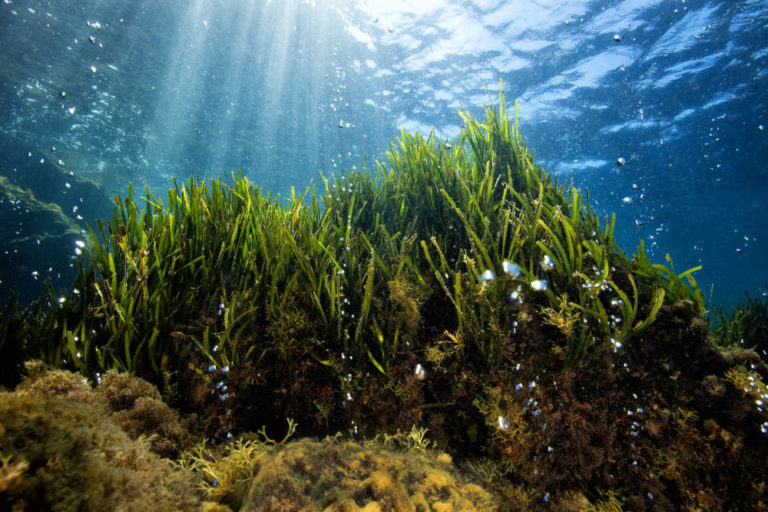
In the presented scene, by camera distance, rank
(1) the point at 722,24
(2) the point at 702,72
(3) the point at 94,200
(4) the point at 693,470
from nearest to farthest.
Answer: (4) the point at 693,470 < (1) the point at 722,24 < (2) the point at 702,72 < (3) the point at 94,200

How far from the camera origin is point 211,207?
3.15 m

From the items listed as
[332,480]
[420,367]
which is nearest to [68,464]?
[332,480]

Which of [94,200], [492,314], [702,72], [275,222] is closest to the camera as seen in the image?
[492,314]

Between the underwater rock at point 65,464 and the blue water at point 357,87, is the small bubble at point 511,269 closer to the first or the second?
the underwater rock at point 65,464

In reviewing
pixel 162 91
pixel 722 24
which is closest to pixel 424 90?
pixel 722 24

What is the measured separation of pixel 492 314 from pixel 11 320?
3.51 m

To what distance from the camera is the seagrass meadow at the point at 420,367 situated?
2.03 m

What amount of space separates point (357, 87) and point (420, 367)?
2095 cm

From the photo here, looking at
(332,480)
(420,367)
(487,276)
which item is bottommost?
(332,480)

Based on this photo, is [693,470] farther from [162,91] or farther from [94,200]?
[94,200]

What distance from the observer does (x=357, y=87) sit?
65.0 ft

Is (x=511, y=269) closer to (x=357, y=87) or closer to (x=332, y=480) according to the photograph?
(x=332, y=480)

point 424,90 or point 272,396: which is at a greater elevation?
point 424,90

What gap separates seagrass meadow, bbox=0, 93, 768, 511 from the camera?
6.67 feet
